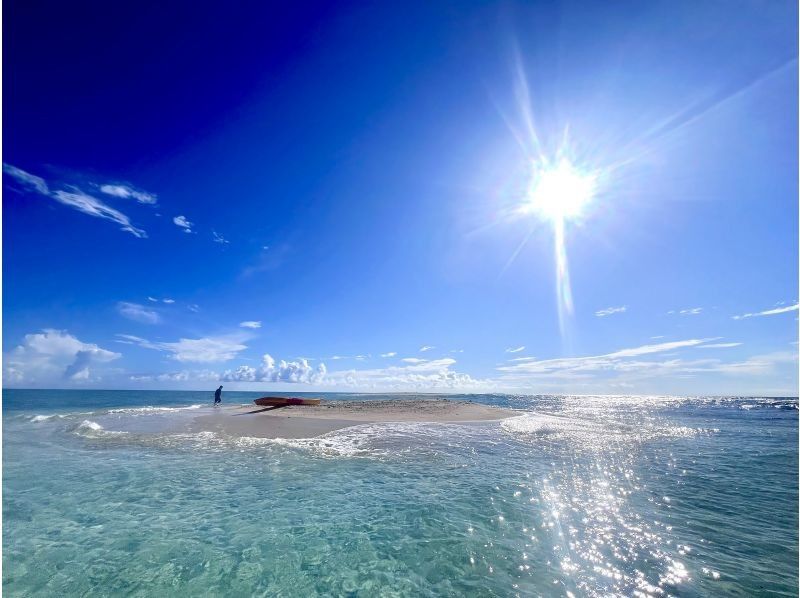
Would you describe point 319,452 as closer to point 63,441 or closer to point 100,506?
point 100,506

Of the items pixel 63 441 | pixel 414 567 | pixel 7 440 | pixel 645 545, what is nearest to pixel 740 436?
pixel 645 545

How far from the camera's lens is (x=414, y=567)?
7.20m

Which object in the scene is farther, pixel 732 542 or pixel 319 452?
→ pixel 319 452

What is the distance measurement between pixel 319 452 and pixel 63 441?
623 inches

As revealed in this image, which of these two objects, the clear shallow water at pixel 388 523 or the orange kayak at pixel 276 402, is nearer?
the clear shallow water at pixel 388 523

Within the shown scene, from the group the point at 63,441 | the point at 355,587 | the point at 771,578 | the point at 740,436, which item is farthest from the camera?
the point at 740,436

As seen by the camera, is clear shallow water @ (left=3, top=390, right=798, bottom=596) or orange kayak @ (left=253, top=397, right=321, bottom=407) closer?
clear shallow water @ (left=3, top=390, right=798, bottom=596)

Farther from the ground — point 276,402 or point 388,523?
point 276,402

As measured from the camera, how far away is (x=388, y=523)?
9102 mm

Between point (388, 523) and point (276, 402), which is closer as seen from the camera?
point (388, 523)

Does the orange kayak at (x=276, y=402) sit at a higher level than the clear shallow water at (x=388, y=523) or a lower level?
higher

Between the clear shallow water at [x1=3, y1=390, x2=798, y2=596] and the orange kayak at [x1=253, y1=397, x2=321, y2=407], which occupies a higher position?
the orange kayak at [x1=253, y1=397, x2=321, y2=407]

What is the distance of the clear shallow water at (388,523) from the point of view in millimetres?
6789

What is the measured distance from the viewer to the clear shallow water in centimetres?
679
